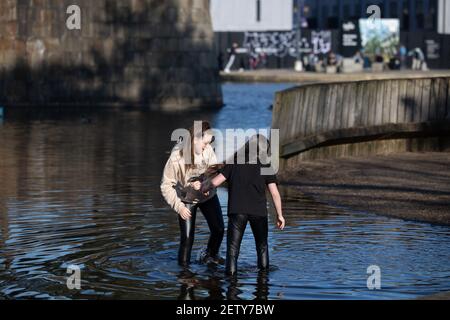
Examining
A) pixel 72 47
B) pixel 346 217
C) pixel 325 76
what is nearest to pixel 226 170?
pixel 346 217

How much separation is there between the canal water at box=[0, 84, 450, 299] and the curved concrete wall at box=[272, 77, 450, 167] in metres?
2.54

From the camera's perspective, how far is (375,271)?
12945 millimetres

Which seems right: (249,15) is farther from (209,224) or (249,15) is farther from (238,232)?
(238,232)

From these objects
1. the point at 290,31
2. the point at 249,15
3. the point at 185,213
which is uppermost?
the point at 185,213

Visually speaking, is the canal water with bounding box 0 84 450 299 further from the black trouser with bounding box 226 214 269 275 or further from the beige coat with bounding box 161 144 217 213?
the beige coat with bounding box 161 144 217 213

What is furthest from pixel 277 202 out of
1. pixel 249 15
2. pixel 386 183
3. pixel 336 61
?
pixel 249 15

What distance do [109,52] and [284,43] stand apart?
178 feet

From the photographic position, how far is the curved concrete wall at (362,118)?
22750 millimetres

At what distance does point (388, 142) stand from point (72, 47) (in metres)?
22.4

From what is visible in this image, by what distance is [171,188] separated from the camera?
42.8 ft

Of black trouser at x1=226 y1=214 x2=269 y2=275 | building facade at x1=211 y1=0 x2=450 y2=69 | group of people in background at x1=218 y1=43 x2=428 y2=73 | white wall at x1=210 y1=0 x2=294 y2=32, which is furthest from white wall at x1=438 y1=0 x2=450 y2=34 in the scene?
black trouser at x1=226 y1=214 x2=269 y2=275

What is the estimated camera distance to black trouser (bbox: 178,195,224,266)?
523 inches
